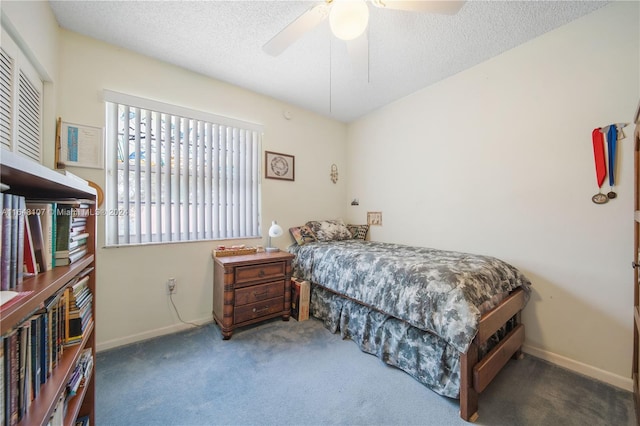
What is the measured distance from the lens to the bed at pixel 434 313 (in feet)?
4.38

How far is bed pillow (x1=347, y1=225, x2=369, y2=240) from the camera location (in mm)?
3229

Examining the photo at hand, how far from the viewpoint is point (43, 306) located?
771mm

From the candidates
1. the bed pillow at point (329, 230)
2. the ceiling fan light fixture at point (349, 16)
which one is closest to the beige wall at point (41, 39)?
the ceiling fan light fixture at point (349, 16)

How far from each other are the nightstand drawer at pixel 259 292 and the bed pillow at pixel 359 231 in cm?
127

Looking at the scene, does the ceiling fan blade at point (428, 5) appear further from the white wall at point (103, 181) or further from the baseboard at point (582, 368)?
the baseboard at point (582, 368)

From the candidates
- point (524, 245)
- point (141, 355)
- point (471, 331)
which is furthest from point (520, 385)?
point (141, 355)

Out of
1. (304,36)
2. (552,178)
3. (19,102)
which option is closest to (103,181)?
(19,102)

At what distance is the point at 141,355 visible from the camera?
6.12 ft

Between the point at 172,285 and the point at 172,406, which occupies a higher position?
the point at 172,285

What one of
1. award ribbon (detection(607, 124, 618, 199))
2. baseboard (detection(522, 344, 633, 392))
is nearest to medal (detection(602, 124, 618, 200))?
award ribbon (detection(607, 124, 618, 199))

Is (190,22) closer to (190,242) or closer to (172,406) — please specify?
(190,242)

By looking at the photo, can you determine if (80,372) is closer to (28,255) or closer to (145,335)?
(28,255)

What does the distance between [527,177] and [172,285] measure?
3.19 meters

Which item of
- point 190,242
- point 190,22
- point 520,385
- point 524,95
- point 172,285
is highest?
point 190,22
